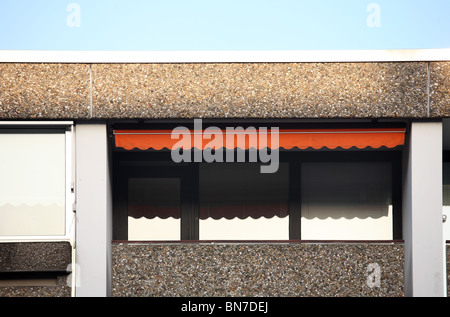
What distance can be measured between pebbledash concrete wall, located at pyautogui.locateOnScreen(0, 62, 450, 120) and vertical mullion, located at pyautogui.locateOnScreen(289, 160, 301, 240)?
1051mm

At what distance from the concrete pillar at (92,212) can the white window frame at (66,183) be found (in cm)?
12

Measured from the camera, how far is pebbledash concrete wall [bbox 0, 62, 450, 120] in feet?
27.3

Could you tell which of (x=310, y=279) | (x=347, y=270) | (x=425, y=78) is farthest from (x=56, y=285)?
(x=425, y=78)

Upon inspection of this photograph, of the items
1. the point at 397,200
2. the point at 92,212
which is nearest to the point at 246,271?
the point at 92,212

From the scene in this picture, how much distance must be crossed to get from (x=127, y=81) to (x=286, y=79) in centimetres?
231

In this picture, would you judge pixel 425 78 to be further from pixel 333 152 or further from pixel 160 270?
pixel 160 270

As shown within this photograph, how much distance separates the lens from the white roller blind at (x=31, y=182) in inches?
333

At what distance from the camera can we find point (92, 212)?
8.31 meters

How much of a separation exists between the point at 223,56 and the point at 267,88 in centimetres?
79

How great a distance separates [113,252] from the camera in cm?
857

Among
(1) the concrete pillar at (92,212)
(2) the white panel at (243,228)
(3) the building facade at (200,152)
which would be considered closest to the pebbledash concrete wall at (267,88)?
(3) the building facade at (200,152)
